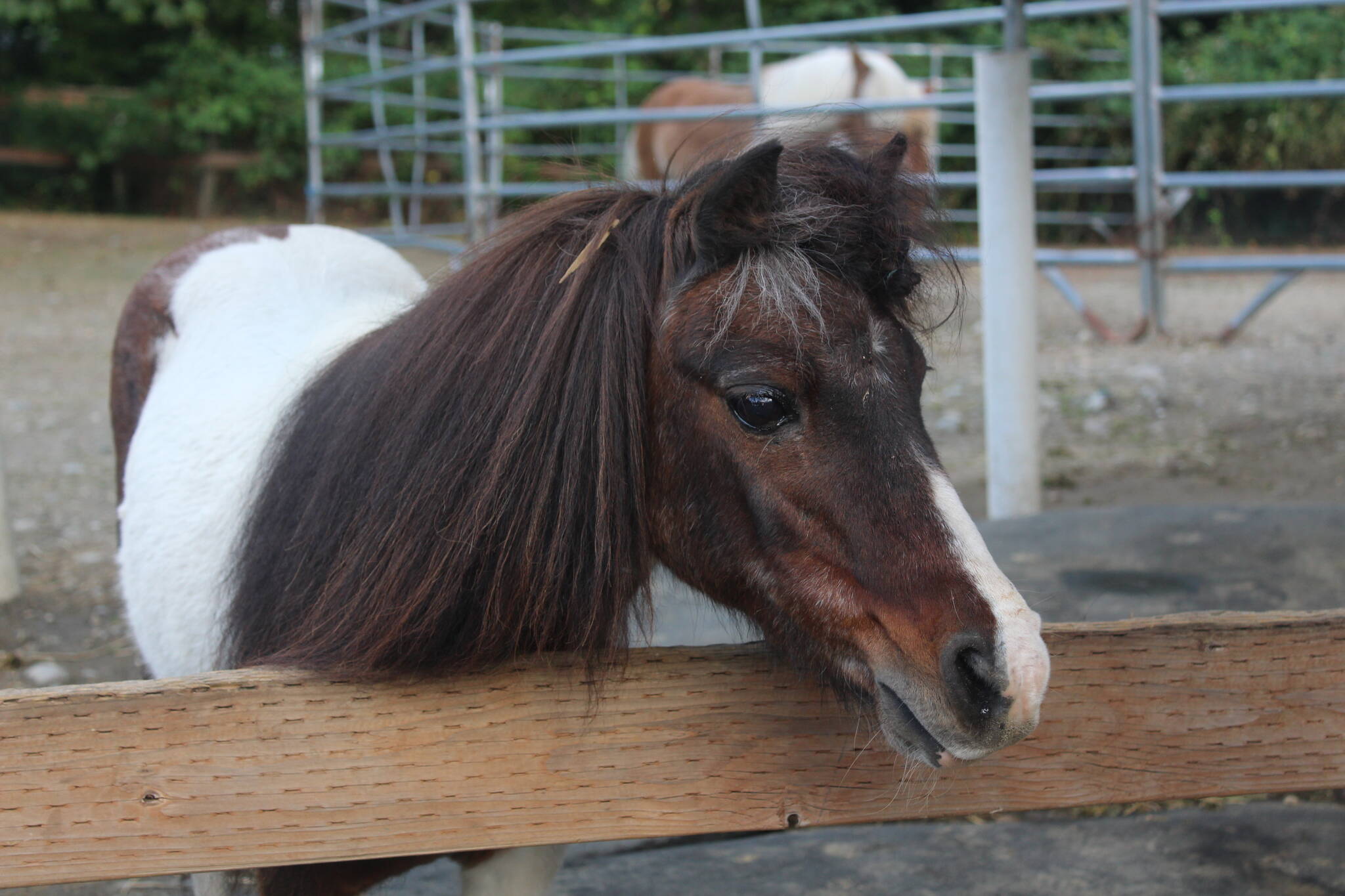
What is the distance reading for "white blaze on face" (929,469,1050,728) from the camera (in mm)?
1315

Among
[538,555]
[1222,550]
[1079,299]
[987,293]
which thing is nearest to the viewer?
[538,555]

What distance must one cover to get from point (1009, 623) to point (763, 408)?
409 millimetres

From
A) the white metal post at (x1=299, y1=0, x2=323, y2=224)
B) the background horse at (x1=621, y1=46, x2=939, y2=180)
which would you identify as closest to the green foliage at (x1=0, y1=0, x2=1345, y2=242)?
the white metal post at (x1=299, y1=0, x2=323, y2=224)

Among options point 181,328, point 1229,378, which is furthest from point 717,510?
point 1229,378

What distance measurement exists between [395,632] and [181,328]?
1.69 metres

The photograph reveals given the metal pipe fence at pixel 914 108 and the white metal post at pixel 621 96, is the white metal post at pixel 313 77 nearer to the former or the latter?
the metal pipe fence at pixel 914 108

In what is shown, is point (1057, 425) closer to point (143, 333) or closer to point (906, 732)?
point (143, 333)

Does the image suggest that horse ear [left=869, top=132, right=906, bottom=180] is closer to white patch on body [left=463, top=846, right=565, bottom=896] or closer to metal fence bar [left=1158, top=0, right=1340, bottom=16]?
white patch on body [left=463, top=846, right=565, bottom=896]

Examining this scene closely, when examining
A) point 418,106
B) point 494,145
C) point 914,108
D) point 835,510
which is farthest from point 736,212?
point 418,106

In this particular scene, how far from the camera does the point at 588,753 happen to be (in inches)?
57.6

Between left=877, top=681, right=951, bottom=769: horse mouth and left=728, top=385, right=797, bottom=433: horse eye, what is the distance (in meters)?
0.36

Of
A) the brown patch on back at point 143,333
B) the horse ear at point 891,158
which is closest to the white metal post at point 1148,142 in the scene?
the brown patch on back at point 143,333

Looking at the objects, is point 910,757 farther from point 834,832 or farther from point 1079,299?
point 1079,299

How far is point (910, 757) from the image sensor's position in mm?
1444
